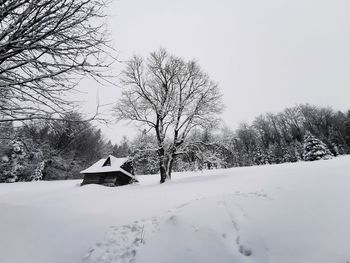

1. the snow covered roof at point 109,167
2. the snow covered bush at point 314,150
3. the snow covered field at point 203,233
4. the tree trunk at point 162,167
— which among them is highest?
the snow covered bush at point 314,150

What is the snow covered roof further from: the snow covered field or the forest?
the snow covered field

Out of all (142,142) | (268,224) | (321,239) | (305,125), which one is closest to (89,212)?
(268,224)

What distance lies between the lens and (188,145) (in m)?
17.6

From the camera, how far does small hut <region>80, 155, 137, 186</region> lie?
79.2 ft

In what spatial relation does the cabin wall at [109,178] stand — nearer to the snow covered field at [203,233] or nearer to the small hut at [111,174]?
the small hut at [111,174]

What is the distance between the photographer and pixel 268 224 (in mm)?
3881

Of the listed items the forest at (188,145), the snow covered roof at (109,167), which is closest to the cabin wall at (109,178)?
the snow covered roof at (109,167)

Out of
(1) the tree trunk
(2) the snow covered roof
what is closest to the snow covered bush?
(1) the tree trunk

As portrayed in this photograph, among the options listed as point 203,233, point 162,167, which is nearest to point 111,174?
point 162,167

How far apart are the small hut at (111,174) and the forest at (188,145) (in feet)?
5.04

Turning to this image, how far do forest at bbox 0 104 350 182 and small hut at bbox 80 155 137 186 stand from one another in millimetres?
1537

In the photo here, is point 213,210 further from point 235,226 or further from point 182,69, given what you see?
point 182,69

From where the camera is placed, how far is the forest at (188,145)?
17.1 ft

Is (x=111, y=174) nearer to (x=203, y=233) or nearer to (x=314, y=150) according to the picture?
(x=203, y=233)
